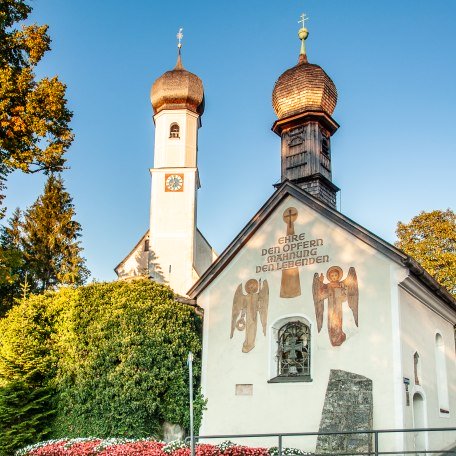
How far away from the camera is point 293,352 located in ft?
58.5

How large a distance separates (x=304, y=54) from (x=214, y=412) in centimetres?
1390

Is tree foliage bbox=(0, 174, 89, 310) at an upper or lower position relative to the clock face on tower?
lower

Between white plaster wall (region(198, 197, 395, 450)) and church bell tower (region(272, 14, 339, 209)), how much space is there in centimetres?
230

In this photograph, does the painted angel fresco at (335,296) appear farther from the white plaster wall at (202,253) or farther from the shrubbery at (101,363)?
the white plaster wall at (202,253)

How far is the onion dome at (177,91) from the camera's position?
3928cm

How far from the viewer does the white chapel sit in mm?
16031

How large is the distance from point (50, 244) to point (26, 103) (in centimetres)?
2065

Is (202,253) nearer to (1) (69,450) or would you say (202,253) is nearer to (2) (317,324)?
(2) (317,324)

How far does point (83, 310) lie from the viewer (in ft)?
63.8

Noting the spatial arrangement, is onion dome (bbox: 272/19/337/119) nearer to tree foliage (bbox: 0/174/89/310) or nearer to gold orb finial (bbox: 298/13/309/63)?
gold orb finial (bbox: 298/13/309/63)

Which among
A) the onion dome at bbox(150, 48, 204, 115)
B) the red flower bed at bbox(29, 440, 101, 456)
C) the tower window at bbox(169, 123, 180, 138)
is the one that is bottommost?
the red flower bed at bbox(29, 440, 101, 456)

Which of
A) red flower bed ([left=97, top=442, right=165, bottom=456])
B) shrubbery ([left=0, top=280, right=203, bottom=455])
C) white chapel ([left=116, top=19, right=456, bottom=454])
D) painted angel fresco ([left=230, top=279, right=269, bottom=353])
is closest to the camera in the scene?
red flower bed ([left=97, top=442, right=165, bottom=456])

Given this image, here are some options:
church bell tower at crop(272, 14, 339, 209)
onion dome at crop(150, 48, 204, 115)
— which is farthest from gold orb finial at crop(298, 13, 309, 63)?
onion dome at crop(150, 48, 204, 115)

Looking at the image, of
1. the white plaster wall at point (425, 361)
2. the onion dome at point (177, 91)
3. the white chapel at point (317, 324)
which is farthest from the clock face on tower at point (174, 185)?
the white plaster wall at point (425, 361)
